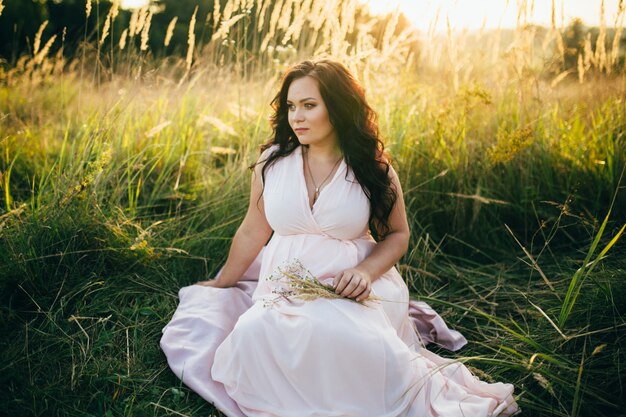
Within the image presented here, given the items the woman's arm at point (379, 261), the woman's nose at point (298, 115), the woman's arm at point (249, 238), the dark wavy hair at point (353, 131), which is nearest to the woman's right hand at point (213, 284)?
the woman's arm at point (249, 238)

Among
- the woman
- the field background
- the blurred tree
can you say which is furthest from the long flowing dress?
the blurred tree

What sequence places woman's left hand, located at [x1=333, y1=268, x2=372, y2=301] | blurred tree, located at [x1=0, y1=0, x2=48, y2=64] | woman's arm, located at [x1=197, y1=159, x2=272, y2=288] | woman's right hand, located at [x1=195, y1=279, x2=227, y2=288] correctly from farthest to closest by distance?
1. blurred tree, located at [x1=0, y1=0, x2=48, y2=64]
2. woman's right hand, located at [x1=195, y1=279, x2=227, y2=288]
3. woman's arm, located at [x1=197, y1=159, x2=272, y2=288]
4. woman's left hand, located at [x1=333, y1=268, x2=372, y2=301]

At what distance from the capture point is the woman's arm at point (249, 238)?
107 inches

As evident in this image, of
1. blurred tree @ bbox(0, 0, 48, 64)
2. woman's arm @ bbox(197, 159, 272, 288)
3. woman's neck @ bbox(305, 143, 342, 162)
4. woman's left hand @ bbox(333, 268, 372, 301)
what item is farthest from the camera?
blurred tree @ bbox(0, 0, 48, 64)

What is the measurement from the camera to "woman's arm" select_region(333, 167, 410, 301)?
7.13ft

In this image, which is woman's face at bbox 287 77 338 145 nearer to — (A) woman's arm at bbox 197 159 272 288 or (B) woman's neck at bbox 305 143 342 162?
(B) woman's neck at bbox 305 143 342 162

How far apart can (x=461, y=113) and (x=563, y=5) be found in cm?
91

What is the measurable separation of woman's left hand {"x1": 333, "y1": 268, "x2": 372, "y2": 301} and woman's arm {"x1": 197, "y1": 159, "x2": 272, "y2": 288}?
0.67 metres

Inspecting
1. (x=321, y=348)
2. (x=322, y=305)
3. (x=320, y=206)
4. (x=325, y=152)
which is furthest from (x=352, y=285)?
(x=325, y=152)

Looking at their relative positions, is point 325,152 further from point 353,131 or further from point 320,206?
point 320,206

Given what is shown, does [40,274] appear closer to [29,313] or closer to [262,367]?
[29,313]

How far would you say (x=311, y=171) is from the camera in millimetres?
2580

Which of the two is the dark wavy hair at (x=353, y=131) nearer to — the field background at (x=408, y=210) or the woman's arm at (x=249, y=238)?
the woman's arm at (x=249, y=238)

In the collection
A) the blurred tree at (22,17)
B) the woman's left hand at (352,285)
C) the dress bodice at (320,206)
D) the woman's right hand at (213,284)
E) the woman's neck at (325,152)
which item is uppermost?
the blurred tree at (22,17)
